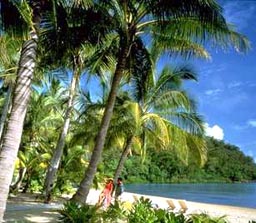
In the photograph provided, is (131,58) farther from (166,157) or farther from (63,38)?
(166,157)

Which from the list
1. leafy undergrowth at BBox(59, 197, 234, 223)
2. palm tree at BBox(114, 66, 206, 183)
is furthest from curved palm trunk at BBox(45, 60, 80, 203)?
leafy undergrowth at BBox(59, 197, 234, 223)

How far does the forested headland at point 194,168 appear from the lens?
86.3m

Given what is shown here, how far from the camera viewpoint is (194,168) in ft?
359

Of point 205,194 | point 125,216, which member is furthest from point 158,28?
point 205,194

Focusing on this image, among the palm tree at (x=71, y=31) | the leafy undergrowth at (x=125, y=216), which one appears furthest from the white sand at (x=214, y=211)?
the palm tree at (x=71, y=31)

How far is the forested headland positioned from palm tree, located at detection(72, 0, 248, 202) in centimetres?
5170

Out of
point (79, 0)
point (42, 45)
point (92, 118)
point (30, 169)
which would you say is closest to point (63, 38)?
point (42, 45)

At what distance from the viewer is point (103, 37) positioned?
574 inches

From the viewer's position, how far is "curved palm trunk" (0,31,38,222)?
27.6 feet

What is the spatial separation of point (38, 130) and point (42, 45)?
1628 cm

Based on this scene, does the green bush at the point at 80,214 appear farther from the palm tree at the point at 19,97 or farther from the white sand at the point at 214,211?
the white sand at the point at 214,211

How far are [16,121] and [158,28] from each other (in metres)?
7.45

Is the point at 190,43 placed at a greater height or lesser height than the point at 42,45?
greater

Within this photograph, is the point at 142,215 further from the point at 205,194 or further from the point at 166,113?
the point at 205,194
